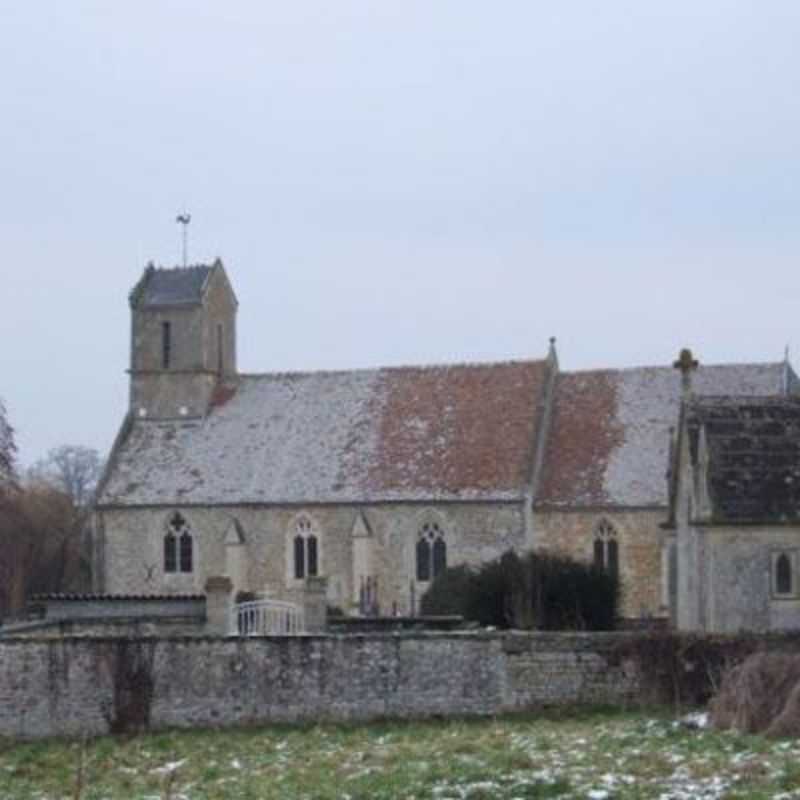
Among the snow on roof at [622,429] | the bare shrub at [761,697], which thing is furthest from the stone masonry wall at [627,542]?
the bare shrub at [761,697]

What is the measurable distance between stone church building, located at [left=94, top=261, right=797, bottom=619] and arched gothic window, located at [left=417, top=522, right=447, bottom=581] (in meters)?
0.05

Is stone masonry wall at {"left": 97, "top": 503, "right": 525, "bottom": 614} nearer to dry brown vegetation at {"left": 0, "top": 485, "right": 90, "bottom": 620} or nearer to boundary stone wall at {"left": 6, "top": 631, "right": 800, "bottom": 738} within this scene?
dry brown vegetation at {"left": 0, "top": 485, "right": 90, "bottom": 620}

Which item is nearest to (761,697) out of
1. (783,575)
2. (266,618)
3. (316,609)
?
(783,575)

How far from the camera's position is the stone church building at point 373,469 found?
5469 cm

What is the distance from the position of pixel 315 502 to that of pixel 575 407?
8.14 meters

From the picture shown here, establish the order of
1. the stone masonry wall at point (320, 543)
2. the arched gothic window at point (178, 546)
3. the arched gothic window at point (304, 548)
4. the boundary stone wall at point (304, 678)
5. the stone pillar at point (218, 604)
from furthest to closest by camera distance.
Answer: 1. the arched gothic window at point (178, 546)
2. the arched gothic window at point (304, 548)
3. the stone masonry wall at point (320, 543)
4. the stone pillar at point (218, 604)
5. the boundary stone wall at point (304, 678)

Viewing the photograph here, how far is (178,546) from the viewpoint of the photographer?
58.1m

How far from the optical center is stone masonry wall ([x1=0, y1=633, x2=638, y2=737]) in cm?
3011

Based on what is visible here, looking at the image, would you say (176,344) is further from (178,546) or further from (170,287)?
(178,546)

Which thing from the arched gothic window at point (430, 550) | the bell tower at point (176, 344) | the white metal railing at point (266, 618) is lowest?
the white metal railing at point (266, 618)

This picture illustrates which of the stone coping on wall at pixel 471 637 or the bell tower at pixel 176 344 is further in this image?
the bell tower at pixel 176 344

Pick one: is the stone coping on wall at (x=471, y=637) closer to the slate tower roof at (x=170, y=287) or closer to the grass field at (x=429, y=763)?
the grass field at (x=429, y=763)

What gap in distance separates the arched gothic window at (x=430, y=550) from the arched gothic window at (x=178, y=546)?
711 centimetres

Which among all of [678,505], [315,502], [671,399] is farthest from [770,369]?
[678,505]
